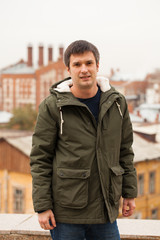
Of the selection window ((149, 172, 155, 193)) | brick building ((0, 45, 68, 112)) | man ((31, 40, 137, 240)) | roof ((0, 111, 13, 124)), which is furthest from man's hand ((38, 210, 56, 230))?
brick building ((0, 45, 68, 112))

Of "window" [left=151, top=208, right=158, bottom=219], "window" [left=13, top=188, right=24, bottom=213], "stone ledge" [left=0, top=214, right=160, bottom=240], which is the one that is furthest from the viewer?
"window" [left=151, top=208, right=158, bottom=219]

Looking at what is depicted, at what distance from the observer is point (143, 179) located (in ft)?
57.9

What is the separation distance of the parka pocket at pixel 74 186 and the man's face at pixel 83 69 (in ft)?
1.41

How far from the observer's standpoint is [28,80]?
4309cm

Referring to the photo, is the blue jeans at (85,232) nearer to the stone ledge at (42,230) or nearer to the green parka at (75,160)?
the green parka at (75,160)

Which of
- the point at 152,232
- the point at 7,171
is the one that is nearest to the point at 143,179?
the point at 7,171

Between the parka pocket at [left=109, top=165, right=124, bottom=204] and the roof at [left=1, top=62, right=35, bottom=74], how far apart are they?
4178 centimetres

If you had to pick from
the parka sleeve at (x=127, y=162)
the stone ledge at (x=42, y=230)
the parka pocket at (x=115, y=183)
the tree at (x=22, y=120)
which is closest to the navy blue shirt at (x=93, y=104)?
the parka sleeve at (x=127, y=162)

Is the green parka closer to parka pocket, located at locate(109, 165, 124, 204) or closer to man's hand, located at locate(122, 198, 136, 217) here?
parka pocket, located at locate(109, 165, 124, 204)

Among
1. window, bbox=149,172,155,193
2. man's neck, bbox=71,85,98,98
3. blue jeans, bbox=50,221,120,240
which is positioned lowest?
window, bbox=149,172,155,193

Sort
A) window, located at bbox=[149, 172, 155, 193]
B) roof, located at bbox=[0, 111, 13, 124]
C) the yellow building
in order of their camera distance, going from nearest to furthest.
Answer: the yellow building < window, located at bbox=[149, 172, 155, 193] < roof, located at bbox=[0, 111, 13, 124]

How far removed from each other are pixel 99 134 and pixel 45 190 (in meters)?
0.38

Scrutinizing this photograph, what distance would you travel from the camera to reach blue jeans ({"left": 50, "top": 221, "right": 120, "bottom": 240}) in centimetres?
187

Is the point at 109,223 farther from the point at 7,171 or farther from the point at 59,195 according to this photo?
the point at 7,171
